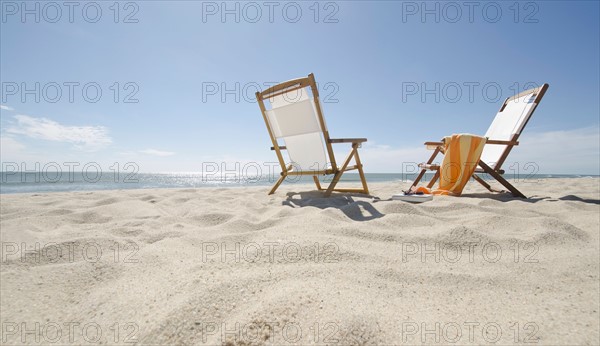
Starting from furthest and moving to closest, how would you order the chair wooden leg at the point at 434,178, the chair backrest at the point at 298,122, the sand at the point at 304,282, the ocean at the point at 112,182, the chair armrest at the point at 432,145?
1. the ocean at the point at 112,182
2. the chair armrest at the point at 432,145
3. the chair wooden leg at the point at 434,178
4. the chair backrest at the point at 298,122
5. the sand at the point at 304,282

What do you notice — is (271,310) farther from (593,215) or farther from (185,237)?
(593,215)

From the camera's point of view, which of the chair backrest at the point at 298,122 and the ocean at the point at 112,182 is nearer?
the chair backrest at the point at 298,122

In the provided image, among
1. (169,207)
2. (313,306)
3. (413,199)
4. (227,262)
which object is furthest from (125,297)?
(413,199)

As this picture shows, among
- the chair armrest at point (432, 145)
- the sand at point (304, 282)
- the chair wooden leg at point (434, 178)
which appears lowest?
the sand at point (304, 282)

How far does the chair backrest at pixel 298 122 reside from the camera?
11.8 ft

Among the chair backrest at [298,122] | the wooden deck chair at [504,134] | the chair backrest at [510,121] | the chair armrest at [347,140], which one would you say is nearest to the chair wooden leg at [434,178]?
the wooden deck chair at [504,134]

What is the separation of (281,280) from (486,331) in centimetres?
73

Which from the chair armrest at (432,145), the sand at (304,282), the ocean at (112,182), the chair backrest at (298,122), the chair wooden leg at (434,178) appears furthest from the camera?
the ocean at (112,182)

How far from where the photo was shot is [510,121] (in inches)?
165

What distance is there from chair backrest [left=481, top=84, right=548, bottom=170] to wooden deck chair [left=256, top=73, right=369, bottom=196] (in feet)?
6.62

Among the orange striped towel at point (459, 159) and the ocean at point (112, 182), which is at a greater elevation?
the orange striped towel at point (459, 159)

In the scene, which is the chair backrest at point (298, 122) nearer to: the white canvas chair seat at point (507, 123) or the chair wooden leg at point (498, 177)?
the chair wooden leg at point (498, 177)

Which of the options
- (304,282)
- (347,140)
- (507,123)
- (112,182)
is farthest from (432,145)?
(112,182)

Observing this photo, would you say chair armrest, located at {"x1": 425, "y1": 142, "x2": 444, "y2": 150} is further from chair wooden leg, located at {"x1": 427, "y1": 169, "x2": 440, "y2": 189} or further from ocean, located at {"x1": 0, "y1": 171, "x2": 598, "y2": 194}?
ocean, located at {"x1": 0, "y1": 171, "x2": 598, "y2": 194}
